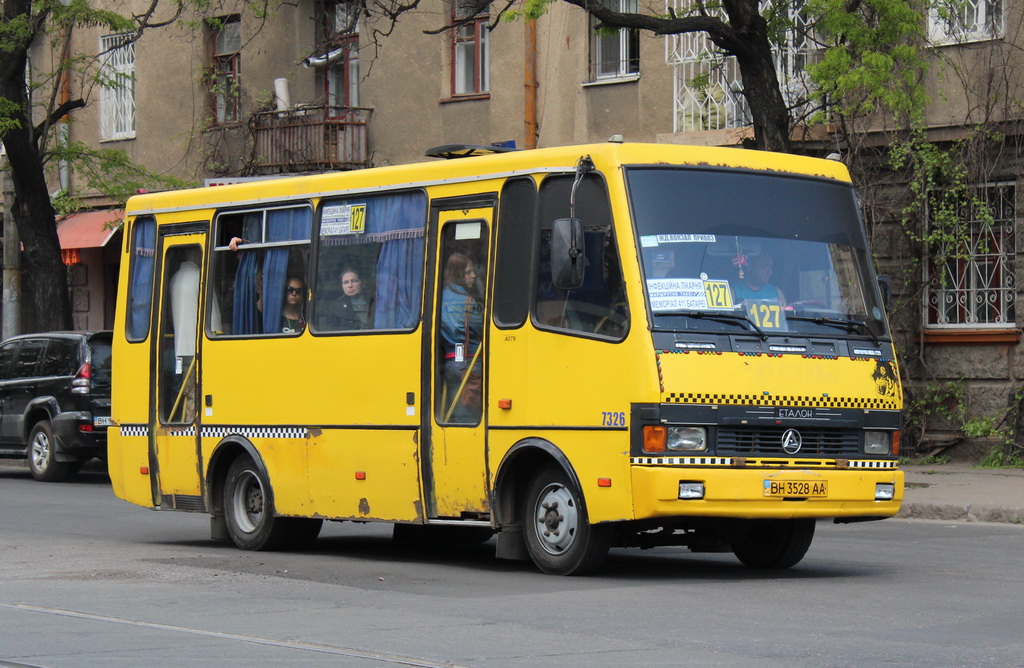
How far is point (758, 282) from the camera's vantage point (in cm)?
1095

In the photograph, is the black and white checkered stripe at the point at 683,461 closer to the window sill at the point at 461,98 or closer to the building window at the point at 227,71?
the window sill at the point at 461,98

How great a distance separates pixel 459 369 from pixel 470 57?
55.5ft

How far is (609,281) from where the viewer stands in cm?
1077

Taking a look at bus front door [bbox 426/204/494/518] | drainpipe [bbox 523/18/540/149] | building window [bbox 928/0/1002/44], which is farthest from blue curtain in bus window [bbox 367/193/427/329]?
drainpipe [bbox 523/18/540/149]

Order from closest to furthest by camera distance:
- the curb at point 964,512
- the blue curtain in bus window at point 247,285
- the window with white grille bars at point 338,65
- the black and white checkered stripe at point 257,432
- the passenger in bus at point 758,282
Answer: the passenger in bus at point 758,282 < the black and white checkered stripe at point 257,432 < the blue curtain in bus window at point 247,285 < the curb at point 964,512 < the window with white grille bars at point 338,65

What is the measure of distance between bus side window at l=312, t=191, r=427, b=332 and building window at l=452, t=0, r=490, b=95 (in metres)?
14.9

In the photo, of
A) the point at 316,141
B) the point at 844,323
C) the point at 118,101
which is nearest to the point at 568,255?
the point at 844,323

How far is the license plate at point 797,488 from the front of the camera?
1062 cm

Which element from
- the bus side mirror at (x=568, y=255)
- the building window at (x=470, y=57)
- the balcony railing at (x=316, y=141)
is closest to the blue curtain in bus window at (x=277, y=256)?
→ the bus side mirror at (x=568, y=255)

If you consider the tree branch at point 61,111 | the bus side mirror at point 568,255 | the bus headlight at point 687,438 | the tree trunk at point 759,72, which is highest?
the tree branch at point 61,111

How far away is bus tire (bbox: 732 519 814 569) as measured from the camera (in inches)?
464

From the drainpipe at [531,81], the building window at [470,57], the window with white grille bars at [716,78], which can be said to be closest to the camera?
the window with white grille bars at [716,78]

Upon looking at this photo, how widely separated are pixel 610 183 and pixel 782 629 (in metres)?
3.36

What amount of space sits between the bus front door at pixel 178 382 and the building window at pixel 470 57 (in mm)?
13758
